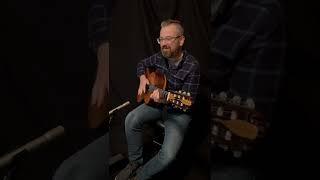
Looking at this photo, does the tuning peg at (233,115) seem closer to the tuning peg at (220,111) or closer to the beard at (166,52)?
the tuning peg at (220,111)

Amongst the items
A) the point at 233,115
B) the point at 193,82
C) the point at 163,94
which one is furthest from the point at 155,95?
the point at 233,115

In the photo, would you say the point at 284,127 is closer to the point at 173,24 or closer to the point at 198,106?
the point at 198,106

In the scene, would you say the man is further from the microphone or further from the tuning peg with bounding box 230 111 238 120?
the microphone

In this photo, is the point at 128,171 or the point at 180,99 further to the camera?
the point at 128,171

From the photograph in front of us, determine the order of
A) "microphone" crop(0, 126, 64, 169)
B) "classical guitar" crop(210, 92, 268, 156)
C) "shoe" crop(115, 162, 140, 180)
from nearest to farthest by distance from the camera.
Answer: "microphone" crop(0, 126, 64, 169) → "classical guitar" crop(210, 92, 268, 156) → "shoe" crop(115, 162, 140, 180)

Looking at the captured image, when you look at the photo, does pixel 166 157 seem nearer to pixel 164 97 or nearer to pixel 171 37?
pixel 164 97

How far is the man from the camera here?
158cm

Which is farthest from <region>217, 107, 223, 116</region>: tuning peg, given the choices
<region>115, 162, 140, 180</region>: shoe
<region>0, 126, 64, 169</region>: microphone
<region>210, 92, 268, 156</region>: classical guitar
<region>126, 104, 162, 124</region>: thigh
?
<region>0, 126, 64, 169</region>: microphone

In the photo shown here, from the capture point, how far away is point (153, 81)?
1.62 metres

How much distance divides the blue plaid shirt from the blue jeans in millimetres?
100

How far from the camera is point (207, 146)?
1.63 meters

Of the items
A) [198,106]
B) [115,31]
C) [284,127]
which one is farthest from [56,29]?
[284,127]

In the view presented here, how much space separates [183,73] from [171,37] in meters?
0.13

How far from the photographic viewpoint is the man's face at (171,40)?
61.9 inches
